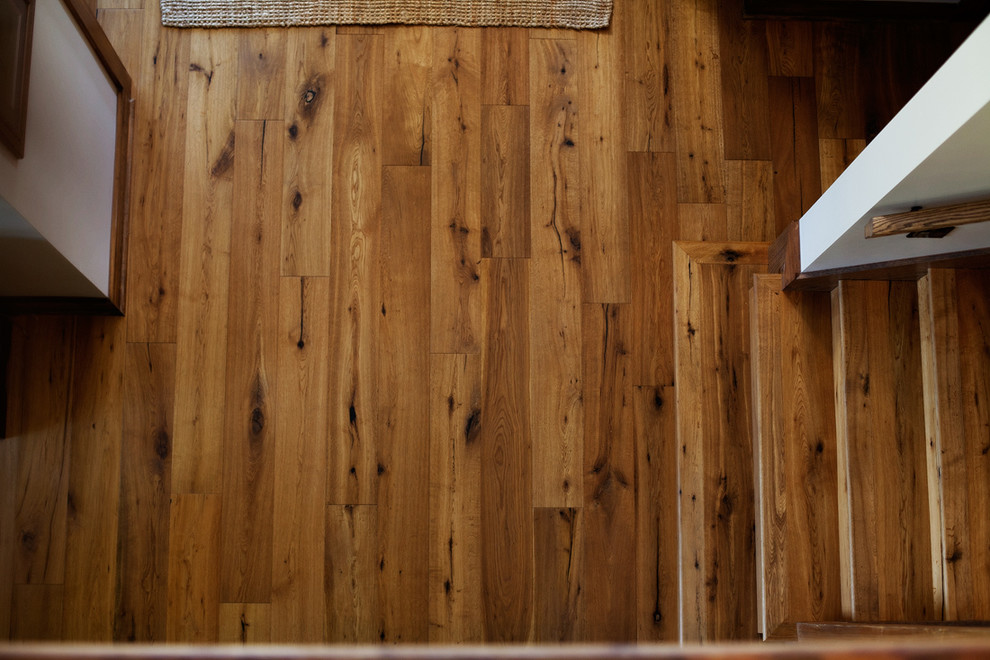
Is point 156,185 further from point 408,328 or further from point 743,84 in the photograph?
point 743,84

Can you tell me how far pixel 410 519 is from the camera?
6.37 feet

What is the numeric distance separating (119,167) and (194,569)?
1153 mm

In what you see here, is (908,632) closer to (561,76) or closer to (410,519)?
(410,519)

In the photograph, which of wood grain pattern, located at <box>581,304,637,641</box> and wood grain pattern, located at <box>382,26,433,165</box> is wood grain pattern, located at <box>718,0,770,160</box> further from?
wood grain pattern, located at <box>382,26,433,165</box>

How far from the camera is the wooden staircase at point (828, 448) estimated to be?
1622mm

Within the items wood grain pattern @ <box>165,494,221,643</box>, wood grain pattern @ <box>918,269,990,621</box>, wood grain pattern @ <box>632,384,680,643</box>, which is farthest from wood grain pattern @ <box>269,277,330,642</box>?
wood grain pattern @ <box>918,269,990,621</box>

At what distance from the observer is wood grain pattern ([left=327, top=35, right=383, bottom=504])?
6.44 feet

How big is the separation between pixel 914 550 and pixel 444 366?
126 centimetres

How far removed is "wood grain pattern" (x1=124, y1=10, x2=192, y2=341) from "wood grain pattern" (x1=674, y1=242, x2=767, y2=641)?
147cm

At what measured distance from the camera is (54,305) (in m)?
1.93

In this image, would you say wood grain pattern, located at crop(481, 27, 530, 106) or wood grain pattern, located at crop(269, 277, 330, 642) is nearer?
wood grain pattern, located at crop(269, 277, 330, 642)

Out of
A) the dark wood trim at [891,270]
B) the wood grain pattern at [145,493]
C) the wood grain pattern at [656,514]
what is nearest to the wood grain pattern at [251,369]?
the wood grain pattern at [145,493]

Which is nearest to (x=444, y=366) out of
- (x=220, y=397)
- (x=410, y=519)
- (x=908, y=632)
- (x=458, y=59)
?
(x=410, y=519)

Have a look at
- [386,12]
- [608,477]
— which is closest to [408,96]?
[386,12]
